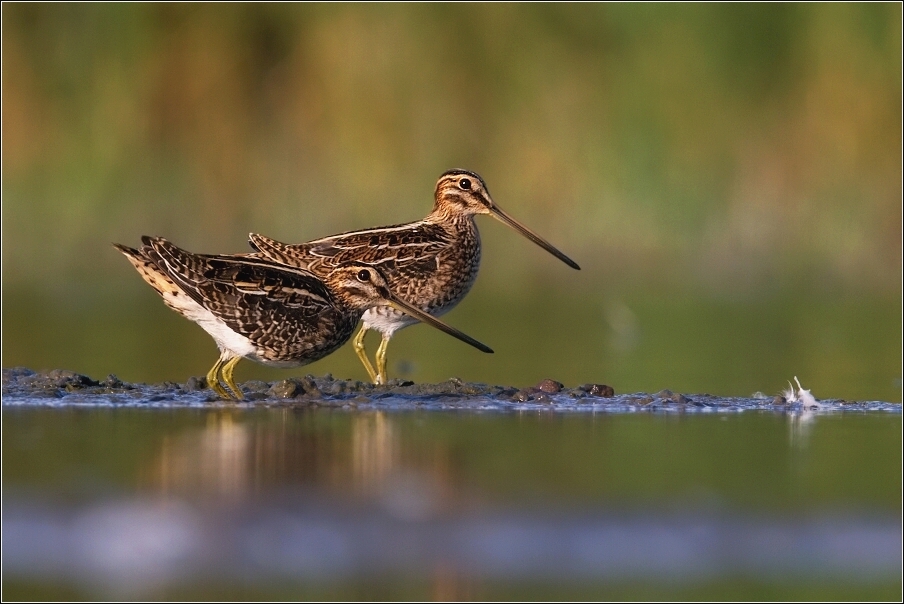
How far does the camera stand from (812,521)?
22.2ft

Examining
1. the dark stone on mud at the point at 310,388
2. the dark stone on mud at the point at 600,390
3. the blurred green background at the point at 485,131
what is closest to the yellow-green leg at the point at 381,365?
the dark stone on mud at the point at 310,388

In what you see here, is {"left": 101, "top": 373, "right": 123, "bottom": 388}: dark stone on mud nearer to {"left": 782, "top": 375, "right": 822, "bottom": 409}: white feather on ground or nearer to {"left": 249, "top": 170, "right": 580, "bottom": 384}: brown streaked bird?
{"left": 249, "top": 170, "right": 580, "bottom": 384}: brown streaked bird

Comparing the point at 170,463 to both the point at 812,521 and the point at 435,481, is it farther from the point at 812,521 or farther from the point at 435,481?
the point at 812,521

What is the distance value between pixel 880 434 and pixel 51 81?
1272 centimetres

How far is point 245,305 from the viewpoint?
400 inches

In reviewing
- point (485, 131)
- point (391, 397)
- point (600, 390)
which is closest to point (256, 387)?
point (391, 397)

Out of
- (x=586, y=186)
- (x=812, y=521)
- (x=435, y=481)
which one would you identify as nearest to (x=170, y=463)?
(x=435, y=481)

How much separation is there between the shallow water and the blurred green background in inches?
363

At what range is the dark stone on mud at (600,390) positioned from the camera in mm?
10383

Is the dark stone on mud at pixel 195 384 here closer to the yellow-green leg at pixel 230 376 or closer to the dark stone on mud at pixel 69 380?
the yellow-green leg at pixel 230 376

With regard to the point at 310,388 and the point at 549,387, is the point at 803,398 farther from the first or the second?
the point at 310,388

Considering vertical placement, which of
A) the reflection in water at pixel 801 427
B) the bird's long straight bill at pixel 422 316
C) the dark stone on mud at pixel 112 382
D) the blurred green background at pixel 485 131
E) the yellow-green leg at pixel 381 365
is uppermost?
the blurred green background at pixel 485 131

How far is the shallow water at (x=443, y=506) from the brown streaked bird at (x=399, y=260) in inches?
85.0

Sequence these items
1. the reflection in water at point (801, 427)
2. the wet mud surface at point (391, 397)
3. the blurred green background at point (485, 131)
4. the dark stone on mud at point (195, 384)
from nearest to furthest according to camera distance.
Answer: the reflection in water at point (801, 427), the wet mud surface at point (391, 397), the dark stone on mud at point (195, 384), the blurred green background at point (485, 131)
